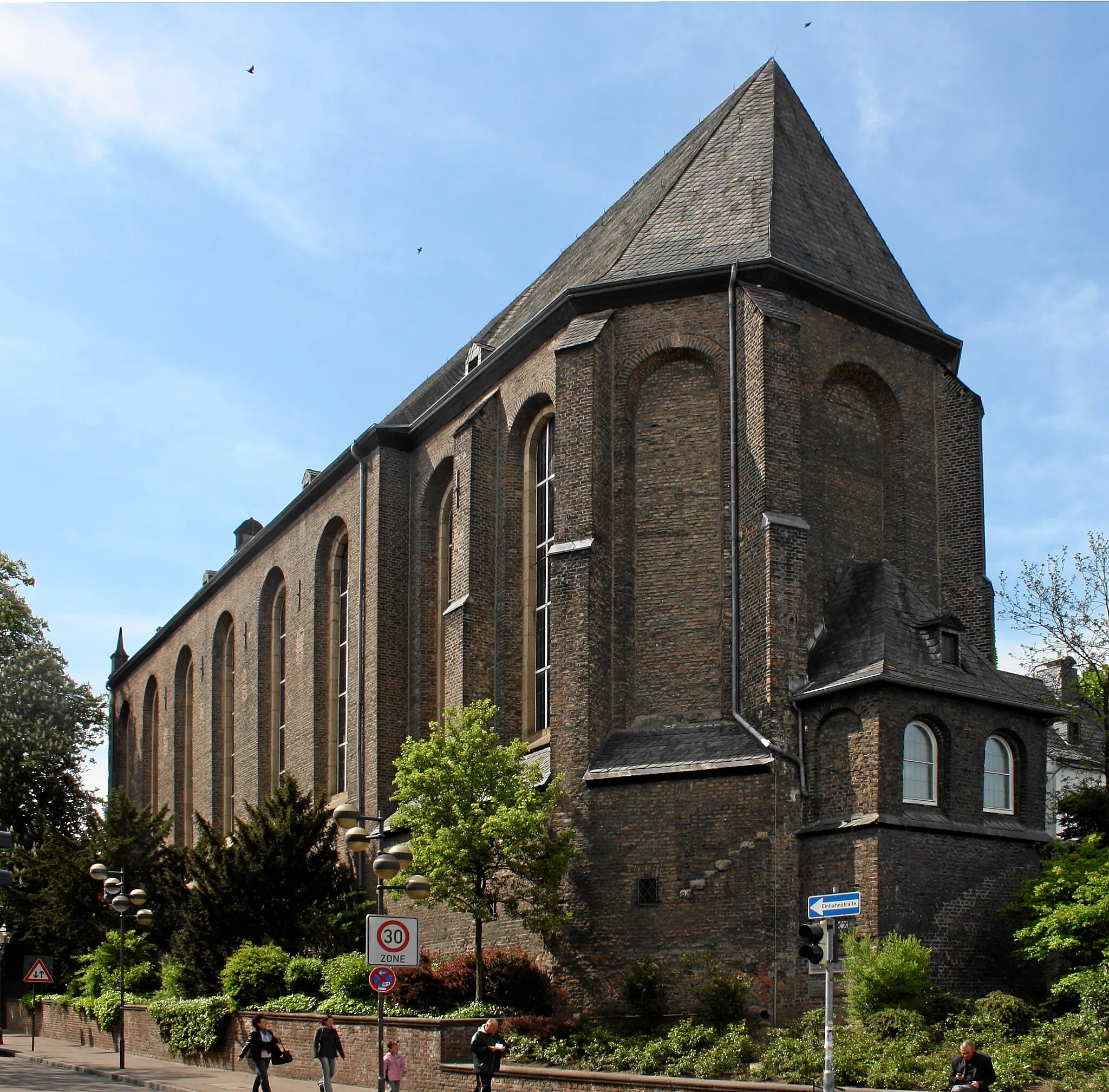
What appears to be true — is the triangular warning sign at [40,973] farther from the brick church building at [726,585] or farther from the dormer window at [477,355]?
the dormer window at [477,355]

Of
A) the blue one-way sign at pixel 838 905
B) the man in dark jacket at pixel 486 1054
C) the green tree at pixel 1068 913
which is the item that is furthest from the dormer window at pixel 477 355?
the blue one-way sign at pixel 838 905

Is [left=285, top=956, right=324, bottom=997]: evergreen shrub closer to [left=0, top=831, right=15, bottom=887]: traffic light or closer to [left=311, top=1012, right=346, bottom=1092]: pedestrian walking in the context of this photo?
[left=311, top=1012, right=346, bottom=1092]: pedestrian walking

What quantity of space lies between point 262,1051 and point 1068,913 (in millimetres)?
12301

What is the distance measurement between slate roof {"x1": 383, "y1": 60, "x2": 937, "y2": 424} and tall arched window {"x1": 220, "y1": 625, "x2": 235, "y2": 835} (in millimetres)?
20679

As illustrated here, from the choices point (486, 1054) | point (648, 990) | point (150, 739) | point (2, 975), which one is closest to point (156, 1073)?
point (648, 990)

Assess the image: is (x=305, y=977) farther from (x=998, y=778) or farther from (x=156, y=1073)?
(x=998, y=778)

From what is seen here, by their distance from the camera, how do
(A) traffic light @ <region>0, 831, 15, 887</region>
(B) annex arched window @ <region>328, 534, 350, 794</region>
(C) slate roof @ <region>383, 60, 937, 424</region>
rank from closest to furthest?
(A) traffic light @ <region>0, 831, 15, 887</region> → (C) slate roof @ <region>383, 60, 937, 424</region> → (B) annex arched window @ <region>328, 534, 350, 794</region>

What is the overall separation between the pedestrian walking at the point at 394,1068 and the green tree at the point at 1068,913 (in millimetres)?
9614

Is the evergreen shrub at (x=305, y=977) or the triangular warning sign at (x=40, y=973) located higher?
the evergreen shrub at (x=305, y=977)

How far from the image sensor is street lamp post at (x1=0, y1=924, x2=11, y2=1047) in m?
38.5

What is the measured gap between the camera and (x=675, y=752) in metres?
25.0

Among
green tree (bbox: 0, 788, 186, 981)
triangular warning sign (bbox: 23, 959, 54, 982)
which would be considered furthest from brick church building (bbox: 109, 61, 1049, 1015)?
triangular warning sign (bbox: 23, 959, 54, 982)

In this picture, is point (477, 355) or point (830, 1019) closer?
point (830, 1019)

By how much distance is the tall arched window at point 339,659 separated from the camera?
38750mm
